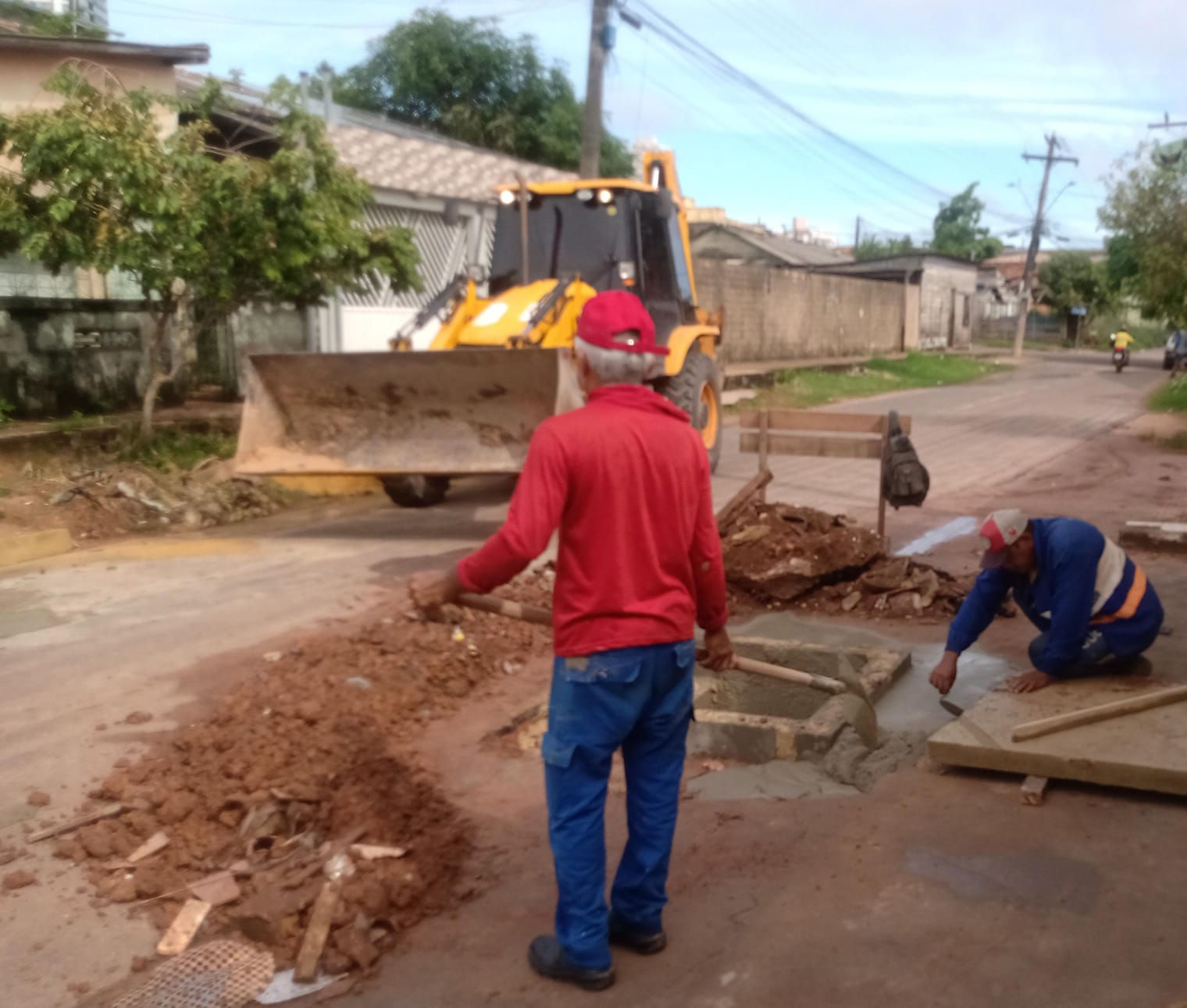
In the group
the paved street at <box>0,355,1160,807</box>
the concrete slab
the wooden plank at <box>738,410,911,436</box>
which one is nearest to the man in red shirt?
the paved street at <box>0,355,1160,807</box>

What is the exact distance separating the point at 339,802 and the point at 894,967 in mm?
2158

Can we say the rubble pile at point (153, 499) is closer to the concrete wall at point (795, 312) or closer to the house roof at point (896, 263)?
the concrete wall at point (795, 312)

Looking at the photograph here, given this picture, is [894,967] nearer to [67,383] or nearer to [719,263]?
[67,383]

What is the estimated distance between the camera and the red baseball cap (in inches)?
118

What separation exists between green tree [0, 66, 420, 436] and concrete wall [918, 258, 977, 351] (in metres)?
31.5

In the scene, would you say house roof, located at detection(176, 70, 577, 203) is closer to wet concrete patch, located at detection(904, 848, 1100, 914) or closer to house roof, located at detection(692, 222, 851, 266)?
wet concrete patch, located at detection(904, 848, 1100, 914)

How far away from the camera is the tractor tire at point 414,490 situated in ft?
32.1

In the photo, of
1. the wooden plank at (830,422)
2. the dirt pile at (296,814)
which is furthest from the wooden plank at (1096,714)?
the wooden plank at (830,422)

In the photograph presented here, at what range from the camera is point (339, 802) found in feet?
14.1

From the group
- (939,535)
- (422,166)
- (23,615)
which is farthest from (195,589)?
(422,166)

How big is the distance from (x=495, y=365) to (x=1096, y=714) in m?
5.02

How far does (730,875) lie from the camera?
3711 mm

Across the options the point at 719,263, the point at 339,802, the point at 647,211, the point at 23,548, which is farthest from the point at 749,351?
the point at 339,802

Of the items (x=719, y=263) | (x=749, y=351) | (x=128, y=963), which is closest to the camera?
(x=128, y=963)
